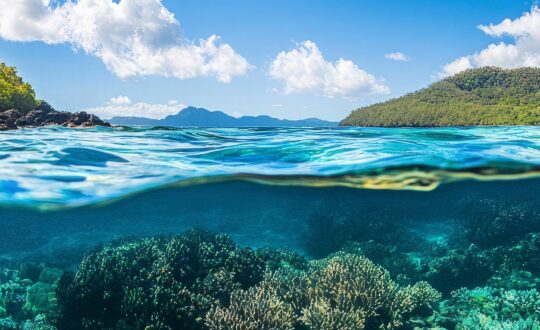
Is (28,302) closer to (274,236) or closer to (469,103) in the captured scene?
(274,236)

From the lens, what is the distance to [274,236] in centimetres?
1955

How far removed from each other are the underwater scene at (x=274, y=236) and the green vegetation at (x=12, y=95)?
24158 mm

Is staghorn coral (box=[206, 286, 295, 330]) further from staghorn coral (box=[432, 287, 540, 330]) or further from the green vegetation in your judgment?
the green vegetation

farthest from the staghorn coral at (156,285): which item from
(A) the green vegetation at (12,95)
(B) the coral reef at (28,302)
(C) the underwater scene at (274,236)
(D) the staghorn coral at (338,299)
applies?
(A) the green vegetation at (12,95)

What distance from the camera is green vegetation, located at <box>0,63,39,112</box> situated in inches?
1508

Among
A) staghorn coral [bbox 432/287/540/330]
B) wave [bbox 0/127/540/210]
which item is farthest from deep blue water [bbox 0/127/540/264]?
staghorn coral [bbox 432/287/540/330]

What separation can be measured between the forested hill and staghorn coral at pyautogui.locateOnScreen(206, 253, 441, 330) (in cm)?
5793

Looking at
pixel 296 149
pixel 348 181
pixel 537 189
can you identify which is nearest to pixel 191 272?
pixel 296 149

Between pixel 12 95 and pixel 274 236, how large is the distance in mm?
38925

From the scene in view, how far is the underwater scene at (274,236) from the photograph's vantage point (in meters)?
8.36

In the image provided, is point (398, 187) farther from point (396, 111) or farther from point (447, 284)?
point (396, 111)

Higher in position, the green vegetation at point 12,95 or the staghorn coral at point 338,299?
the green vegetation at point 12,95

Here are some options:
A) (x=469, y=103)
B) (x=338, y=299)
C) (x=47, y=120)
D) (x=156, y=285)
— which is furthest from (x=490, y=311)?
(x=469, y=103)

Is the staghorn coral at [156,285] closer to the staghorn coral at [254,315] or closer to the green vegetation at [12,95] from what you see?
the staghorn coral at [254,315]
